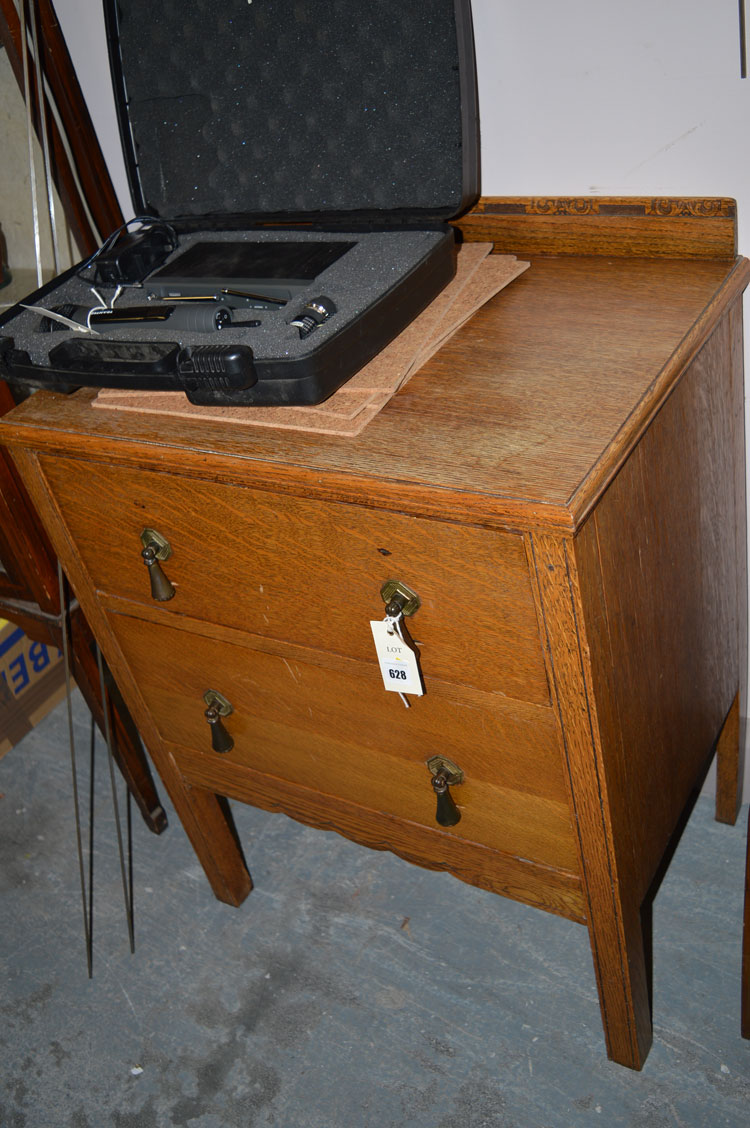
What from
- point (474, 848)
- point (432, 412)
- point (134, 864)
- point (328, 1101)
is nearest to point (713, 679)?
point (474, 848)

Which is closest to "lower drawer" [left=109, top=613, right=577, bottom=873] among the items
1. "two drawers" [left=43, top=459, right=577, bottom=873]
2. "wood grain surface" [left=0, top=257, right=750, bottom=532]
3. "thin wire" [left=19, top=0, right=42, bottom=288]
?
"two drawers" [left=43, top=459, right=577, bottom=873]

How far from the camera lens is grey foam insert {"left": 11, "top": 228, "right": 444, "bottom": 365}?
2.85ft

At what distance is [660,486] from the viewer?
0.88 metres

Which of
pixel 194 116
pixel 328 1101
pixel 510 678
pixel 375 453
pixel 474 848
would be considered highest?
pixel 194 116

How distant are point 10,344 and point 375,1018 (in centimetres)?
93

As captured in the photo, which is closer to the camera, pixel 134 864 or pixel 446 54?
pixel 446 54

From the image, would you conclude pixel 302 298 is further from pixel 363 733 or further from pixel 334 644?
pixel 363 733

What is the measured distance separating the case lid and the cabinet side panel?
0.34 m

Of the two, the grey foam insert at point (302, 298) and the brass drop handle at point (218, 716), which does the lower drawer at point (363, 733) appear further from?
the grey foam insert at point (302, 298)

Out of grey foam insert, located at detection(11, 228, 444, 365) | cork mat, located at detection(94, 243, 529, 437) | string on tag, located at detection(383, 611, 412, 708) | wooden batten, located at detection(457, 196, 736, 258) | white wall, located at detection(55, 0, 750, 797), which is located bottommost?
string on tag, located at detection(383, 611, 412, 708)

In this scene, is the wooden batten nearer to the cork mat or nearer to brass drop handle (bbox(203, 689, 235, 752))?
the cork mat

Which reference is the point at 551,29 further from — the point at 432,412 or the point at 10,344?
the point at 10,344

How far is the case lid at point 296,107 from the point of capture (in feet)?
3.18

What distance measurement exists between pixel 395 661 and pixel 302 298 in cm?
35
